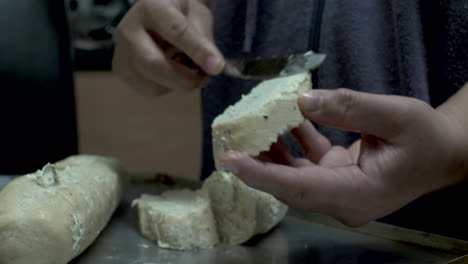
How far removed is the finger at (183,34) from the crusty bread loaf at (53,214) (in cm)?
21

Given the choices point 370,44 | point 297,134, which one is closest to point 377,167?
point 297,134

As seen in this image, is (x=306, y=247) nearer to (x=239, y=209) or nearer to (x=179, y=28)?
(x=239, y=209)

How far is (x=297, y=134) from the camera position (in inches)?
33.3

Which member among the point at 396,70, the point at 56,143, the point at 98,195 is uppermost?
the point at 396,70

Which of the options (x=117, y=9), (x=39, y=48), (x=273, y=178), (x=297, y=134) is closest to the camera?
(x=273, y=178)

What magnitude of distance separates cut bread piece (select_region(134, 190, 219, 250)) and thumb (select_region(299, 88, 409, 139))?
22cm

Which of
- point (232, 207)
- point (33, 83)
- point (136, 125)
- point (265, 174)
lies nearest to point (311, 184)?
point (265, 174)

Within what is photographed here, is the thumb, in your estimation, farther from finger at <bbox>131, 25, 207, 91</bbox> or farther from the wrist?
finger at <bbox>131, 25, 207, 91</bbox>

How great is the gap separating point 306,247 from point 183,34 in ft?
1.08

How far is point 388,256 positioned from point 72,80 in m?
0.77

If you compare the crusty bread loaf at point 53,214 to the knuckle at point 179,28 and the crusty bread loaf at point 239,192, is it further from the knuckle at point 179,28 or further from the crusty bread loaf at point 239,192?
the knuckle at point 179,28

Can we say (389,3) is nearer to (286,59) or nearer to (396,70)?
(396,70)

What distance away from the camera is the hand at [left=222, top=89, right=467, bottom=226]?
0.58 m

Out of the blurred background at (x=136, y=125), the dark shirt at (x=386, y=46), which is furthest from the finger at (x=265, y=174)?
the blurred background at (x=136, y=125)
